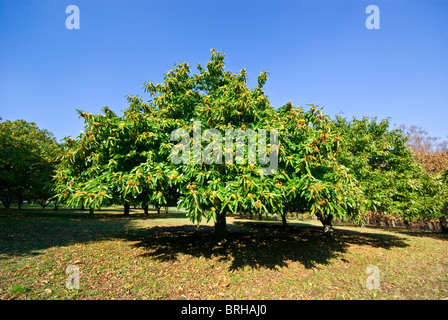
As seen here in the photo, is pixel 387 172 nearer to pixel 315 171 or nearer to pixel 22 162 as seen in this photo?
pixel 315 171

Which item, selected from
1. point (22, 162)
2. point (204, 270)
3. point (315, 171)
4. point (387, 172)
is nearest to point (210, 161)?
point (315, 171)

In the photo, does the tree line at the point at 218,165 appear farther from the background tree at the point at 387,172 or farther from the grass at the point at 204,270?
the grass at the point at 204,270

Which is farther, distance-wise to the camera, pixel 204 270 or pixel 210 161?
pixel 204 270

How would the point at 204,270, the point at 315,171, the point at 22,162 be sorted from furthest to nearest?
the point at 22,162
the point at 204,270
the point at 315,171

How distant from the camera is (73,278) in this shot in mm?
5363

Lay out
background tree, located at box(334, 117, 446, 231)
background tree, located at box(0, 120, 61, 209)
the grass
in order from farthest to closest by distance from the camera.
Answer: background tree, located at box(0, 120, 61, 209) < background tree, located at box(334, 117, 446, 231) < the grass

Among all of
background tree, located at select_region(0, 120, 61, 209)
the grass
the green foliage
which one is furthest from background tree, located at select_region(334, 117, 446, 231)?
background tree, located at select_region(0, 120, 61, 209)

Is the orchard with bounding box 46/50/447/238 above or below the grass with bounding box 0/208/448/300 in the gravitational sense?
above

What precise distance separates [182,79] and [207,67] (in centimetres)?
166

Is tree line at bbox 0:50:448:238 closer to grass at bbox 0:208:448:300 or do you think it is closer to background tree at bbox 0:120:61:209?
grass at bbox 0:208:448:300

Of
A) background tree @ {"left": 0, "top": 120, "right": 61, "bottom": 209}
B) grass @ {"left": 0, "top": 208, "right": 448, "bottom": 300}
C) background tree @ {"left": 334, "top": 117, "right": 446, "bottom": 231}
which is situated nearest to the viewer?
grass @ {"left": 0, "top": 208, "right": 448, "bottom": 300}

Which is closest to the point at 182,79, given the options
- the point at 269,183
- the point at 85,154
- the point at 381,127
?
the point at 85,154

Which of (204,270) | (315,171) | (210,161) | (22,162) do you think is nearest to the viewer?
(210,161)

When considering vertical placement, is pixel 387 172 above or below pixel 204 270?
above
